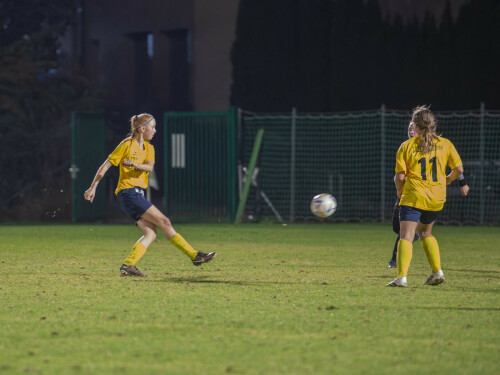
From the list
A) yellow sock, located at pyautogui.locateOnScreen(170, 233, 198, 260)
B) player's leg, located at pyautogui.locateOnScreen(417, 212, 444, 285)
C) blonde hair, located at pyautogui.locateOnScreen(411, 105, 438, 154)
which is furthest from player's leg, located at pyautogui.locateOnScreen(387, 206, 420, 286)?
yellow sock, located at pyautogui.locateOnScreen(170, 233, 198, 260)

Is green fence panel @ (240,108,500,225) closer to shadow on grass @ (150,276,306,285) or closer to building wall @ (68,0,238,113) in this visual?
building wall @ (68,0,238,113)

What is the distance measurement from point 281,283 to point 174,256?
3.58m

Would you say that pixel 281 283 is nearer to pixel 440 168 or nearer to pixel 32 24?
pixel 440 168

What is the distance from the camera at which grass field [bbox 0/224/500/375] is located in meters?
5.27

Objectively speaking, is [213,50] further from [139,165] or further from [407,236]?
[407,236]

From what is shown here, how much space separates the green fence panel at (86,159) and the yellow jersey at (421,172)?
14833 mm

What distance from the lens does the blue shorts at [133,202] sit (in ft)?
31.7

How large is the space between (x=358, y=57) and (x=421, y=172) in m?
16.3

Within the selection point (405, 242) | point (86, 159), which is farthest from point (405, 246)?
point (86, 159)

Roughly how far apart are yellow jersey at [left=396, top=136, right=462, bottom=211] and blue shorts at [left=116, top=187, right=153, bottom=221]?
2.85m

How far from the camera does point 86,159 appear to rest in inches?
908

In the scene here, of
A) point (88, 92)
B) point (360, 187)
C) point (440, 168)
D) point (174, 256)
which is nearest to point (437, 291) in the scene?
point (440, 168)

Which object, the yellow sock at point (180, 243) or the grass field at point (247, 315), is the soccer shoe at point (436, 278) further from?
the yellow sock at point (180, 243)

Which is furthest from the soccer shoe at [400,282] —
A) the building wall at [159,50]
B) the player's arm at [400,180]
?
the building wall at [159,50]
